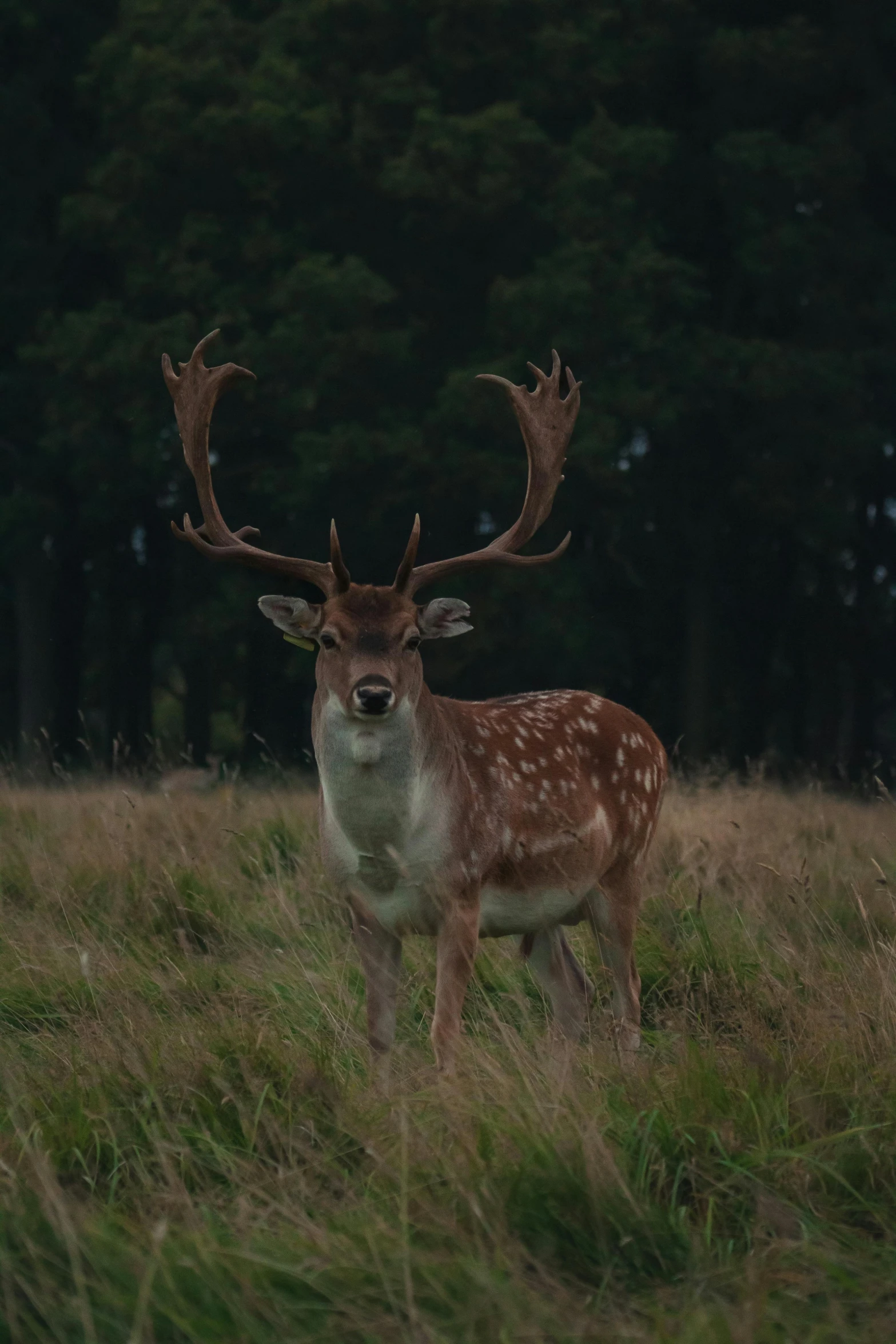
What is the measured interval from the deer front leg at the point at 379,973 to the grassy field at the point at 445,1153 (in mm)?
90

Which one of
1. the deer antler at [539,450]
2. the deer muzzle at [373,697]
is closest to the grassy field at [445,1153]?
the deer muzzle at [373,697]

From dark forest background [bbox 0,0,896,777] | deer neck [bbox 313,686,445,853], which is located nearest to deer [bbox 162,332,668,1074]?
deer neck [bbox 313,686,445,853]

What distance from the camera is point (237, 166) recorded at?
18891 millimetres

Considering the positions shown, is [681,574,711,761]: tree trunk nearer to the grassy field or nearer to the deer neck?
the grassy field

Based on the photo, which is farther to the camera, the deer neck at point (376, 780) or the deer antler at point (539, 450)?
the deer antler at point (539, 450)

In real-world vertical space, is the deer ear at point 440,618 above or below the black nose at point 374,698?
above

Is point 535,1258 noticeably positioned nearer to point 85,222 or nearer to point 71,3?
point 85,222

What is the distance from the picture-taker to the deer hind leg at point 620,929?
18.1 feet

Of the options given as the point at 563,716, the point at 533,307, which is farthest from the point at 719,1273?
the point at 533,307

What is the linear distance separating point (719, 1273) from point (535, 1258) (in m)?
0.32

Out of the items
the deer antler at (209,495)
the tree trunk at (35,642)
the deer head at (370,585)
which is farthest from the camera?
the tree trunk at (35,642)

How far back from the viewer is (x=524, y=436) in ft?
19.4

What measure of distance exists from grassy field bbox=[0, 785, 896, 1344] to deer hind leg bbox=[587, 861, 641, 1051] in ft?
0.37

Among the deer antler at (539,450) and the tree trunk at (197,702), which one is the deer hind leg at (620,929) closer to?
the deer antler at (539,450)
